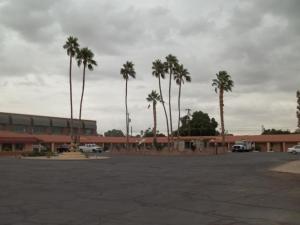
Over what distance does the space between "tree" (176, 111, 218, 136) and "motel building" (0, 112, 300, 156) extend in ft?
58.2

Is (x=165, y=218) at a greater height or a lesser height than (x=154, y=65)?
lesser

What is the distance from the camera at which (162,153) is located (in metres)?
63.3

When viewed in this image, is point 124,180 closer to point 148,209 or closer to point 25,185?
point 25,185

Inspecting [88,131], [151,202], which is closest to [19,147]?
[88,131]

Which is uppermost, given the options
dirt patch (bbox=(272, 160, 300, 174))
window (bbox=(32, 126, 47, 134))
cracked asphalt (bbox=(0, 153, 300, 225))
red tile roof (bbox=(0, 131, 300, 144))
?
window (bbox=(32, 126, 47, 134))

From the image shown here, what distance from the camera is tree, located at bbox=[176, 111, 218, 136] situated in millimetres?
124125

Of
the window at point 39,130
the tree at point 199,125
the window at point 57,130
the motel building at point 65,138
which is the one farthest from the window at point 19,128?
the tree at point 199,125

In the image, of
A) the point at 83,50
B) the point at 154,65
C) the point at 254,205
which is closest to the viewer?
the point at 254,205

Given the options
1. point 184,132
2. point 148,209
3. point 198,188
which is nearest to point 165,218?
point 148,209

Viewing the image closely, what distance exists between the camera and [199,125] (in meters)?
125

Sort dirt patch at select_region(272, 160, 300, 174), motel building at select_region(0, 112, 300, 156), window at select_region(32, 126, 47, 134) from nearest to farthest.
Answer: dirt patch at select_region(272, 160, 300, 174), motel building at select_region(0, 112, 300, 156), window at select_region(32, 126, 47, 134)

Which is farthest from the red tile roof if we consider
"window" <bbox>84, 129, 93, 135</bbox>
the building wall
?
"window" <bbox>84, 129, 93, 135</bbox>

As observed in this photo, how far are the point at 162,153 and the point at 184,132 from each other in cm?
6489

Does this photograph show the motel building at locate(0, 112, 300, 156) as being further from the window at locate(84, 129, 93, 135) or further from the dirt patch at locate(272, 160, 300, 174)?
the dirt patch at locate(272, 160, 300, 174)
